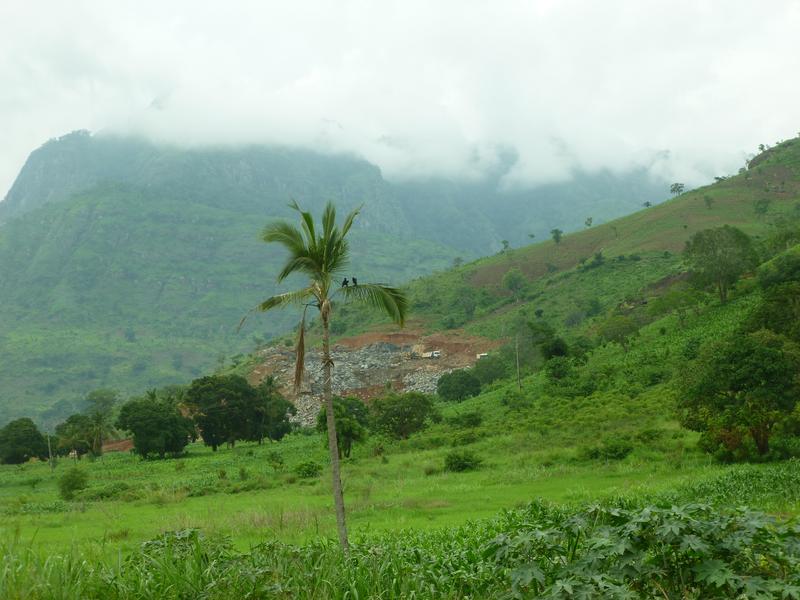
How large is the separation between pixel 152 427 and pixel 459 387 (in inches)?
1360

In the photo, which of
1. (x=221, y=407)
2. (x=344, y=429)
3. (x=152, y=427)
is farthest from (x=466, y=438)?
(x=152, y=427)

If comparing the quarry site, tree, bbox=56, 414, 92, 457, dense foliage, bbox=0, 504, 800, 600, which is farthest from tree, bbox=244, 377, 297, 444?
dense foliage, bbox=0, 504, 800, 600

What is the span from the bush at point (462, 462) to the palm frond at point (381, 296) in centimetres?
2453

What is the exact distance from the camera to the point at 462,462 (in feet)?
121

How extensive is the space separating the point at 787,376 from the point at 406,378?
7291 cm

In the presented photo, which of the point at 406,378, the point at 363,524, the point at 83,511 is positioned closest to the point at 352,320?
the point at 406,378

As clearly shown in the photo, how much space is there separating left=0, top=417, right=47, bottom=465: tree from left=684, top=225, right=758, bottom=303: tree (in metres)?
72.5

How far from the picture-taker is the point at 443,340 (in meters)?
111

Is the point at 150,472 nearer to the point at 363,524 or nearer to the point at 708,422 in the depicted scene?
the point at 363,524

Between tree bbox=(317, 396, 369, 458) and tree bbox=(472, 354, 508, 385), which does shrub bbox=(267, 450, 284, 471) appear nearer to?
tree bbox=(317, 396, 369, 458)

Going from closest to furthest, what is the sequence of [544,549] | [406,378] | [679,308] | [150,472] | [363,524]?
1. [544,549]
2. [363,524]
3. [150,472]
4. [679,308]
5. [406,378]

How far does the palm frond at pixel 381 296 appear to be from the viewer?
1382 centimetres

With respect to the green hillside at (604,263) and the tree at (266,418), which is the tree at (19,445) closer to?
the tree at (266,418)

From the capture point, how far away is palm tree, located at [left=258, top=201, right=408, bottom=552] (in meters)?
13.4
